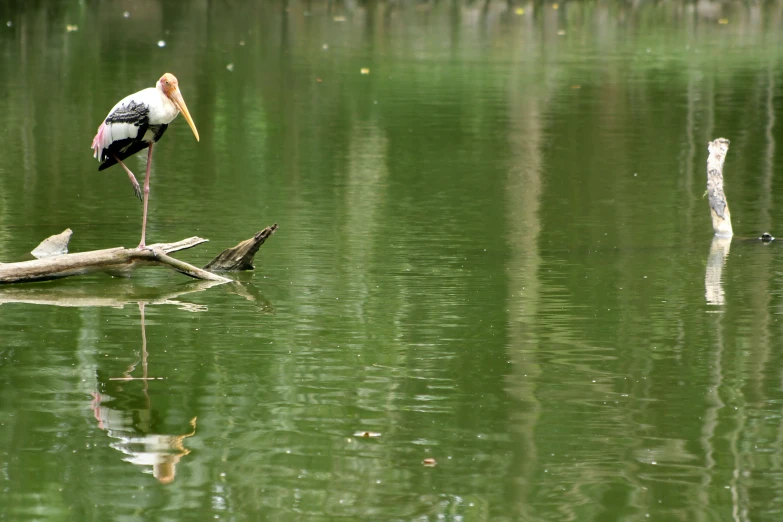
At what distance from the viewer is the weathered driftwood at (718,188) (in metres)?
15.5

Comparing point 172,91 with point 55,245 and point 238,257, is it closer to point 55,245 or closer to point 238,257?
point 238,257

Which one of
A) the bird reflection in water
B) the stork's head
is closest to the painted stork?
the stork's head

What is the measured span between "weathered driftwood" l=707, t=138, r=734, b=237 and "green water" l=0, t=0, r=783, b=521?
1.08 ft

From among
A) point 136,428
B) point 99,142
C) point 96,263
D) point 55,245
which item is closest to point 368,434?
point 136,428

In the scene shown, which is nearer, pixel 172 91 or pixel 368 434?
pixel 368 434

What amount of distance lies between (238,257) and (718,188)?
5408mm

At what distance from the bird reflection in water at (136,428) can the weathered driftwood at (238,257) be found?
3649mm

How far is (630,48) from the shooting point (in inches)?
1785

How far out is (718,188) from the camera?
1559cm

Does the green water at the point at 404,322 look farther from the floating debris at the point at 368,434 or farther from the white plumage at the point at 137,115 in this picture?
the white plumage at the point at 137,115

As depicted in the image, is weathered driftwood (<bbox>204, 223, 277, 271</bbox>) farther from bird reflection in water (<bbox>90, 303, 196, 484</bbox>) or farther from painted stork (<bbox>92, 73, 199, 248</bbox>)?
bird reflection in water (<bbox>90, 303, 196, 484</bbox>)

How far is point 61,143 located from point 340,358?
14.5m

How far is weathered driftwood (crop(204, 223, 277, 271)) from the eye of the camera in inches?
520

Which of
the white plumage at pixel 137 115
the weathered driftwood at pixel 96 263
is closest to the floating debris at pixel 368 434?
the weathered driftwood at pixel 96 263
